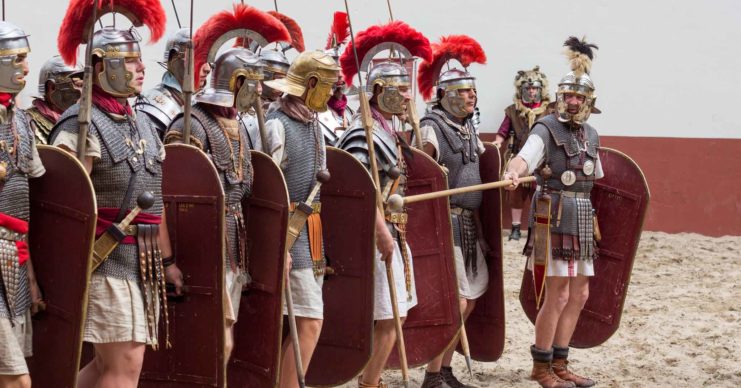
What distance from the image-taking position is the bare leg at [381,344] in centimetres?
574

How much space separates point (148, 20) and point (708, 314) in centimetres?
542

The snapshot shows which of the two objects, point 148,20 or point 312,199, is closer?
point 148,20

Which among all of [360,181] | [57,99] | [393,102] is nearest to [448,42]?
[393,102]

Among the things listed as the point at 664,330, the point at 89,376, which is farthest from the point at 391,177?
the point at 664,330

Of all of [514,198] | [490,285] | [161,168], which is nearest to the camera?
[161,168]

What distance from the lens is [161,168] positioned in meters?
4.40

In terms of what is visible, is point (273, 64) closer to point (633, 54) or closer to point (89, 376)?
point (89, 376)

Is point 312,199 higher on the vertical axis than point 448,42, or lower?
lower

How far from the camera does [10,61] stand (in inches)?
152

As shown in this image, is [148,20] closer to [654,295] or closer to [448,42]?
[448,42]

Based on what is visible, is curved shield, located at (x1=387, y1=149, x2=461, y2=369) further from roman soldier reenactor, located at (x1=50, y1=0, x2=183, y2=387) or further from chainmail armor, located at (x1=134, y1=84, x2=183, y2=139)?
roman soldier reenactor, located at (x1=50, y1=0, x2=183, y2=387)

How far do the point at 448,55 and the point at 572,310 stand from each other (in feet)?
4.91

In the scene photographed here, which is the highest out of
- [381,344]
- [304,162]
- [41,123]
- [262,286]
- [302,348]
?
[41,123]

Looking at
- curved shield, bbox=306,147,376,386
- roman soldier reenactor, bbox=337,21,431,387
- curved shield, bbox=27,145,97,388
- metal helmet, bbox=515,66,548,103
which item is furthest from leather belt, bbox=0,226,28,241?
metal helmet, bbox=515,66,548,103
